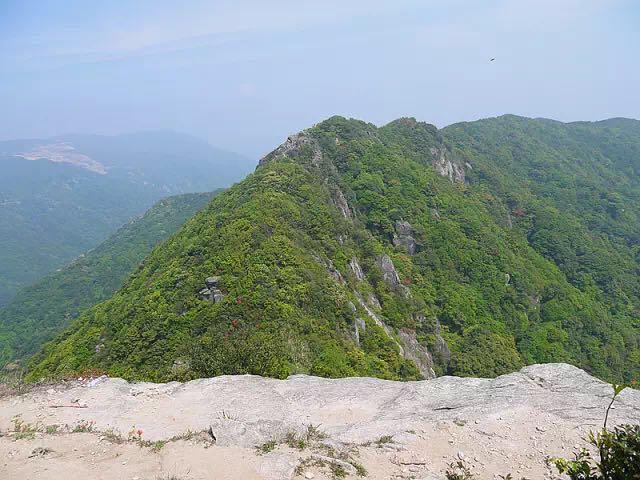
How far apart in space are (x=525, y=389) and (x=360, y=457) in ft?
25.7

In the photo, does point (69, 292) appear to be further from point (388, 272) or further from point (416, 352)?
point (416, 352)

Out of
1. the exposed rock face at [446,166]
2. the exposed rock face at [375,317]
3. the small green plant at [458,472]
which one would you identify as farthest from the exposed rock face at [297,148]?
the small green plant at [458,472]

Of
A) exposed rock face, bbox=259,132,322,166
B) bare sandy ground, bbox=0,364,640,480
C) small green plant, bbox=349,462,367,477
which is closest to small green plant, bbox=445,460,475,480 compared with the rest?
bare sandy ground, bbox=0,364,640,480

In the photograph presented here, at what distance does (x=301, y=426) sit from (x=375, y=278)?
113 ft

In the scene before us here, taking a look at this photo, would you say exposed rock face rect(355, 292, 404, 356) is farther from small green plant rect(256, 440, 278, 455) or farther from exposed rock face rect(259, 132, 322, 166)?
exposed rock face rect(259, 132, 322, 166)

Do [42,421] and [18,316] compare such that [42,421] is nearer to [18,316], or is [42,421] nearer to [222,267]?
[222,267]

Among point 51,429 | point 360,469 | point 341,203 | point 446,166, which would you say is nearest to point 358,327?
point 360,469

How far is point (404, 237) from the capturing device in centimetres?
5859

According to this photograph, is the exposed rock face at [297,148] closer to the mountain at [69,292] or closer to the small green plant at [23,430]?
the mountain at [69,292]

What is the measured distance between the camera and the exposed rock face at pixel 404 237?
191 ft

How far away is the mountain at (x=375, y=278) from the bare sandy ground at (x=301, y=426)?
136 inches

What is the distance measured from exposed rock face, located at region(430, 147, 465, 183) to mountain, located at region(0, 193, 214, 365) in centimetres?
6464

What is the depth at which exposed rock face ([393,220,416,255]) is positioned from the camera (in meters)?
58.1

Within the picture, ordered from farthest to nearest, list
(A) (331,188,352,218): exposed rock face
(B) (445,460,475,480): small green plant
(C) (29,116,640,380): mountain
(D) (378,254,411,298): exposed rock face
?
(A) (331,188,352,218): exposed rock face < (D) (378,254,411,298): exposed rock face < (C) (29,116,640,380): mountain < (B) (445,460,475,480): small green plant
